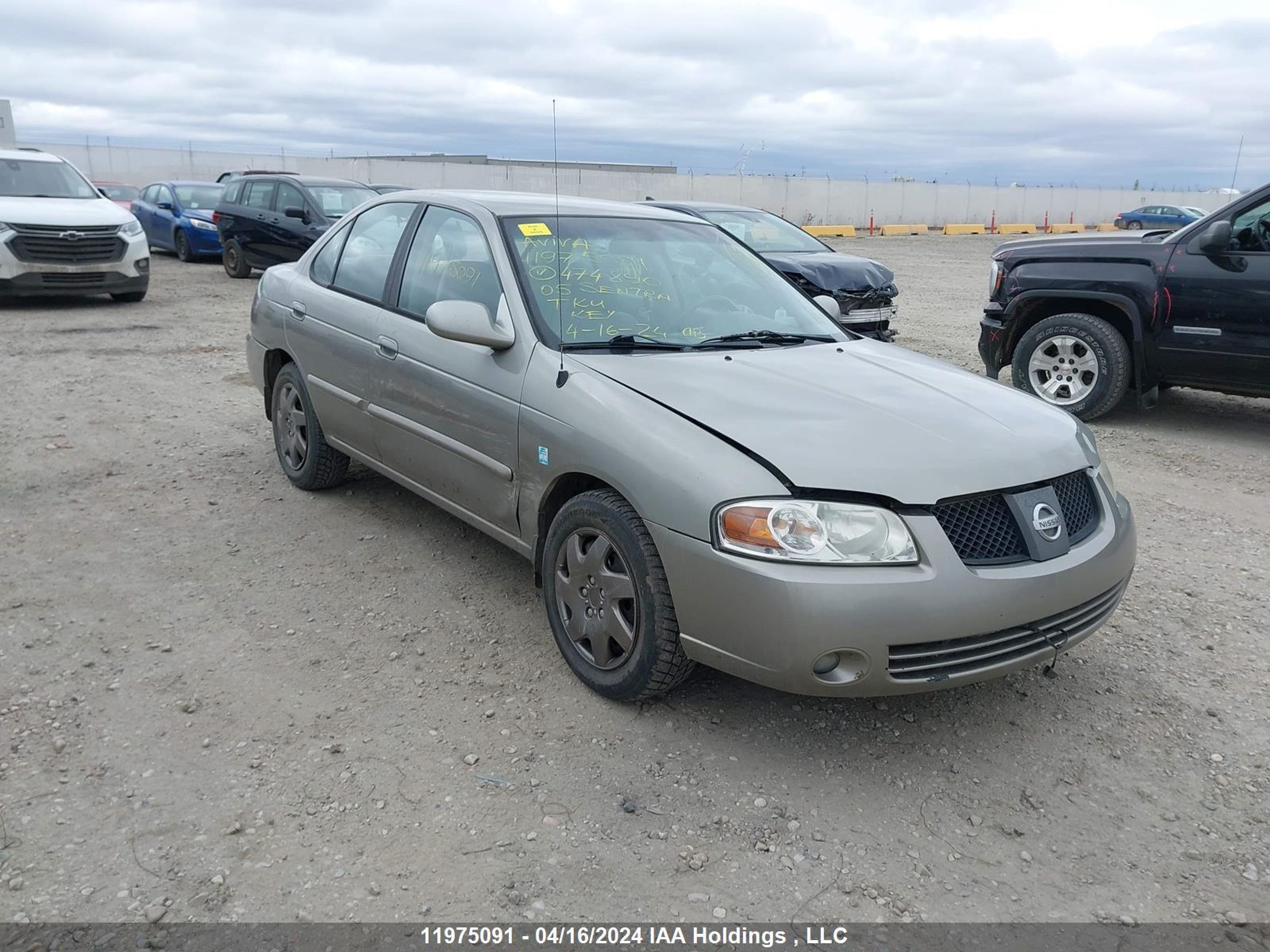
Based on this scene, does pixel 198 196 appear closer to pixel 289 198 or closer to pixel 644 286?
pixel 289 198

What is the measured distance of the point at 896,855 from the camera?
2.70 m

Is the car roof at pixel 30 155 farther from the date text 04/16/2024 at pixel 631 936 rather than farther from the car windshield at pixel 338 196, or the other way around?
the date text 04/16/2024 at pixel 631 936

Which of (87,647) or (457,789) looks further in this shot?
(87,647)

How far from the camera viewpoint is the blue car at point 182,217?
709 inches

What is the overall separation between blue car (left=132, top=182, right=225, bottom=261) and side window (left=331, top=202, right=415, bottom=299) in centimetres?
1408

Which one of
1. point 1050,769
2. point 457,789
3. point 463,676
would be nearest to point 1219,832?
point 1050,769

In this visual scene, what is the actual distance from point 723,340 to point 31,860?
278cm

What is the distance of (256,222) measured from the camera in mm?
15398

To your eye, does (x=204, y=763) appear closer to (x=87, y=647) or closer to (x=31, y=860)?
(x=31, y=860)

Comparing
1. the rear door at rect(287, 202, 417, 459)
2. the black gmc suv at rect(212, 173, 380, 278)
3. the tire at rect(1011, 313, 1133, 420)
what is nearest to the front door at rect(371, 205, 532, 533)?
the rear door at rect(287, 202, 417, 459)

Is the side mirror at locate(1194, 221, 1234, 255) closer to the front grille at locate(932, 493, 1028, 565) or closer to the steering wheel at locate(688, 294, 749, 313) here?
the steering wheel at locate(688, 294, 749, 313)

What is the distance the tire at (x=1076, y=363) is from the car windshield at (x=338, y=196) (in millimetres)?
10244

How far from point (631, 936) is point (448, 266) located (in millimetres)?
2837

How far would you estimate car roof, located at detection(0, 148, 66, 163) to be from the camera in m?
12.4
